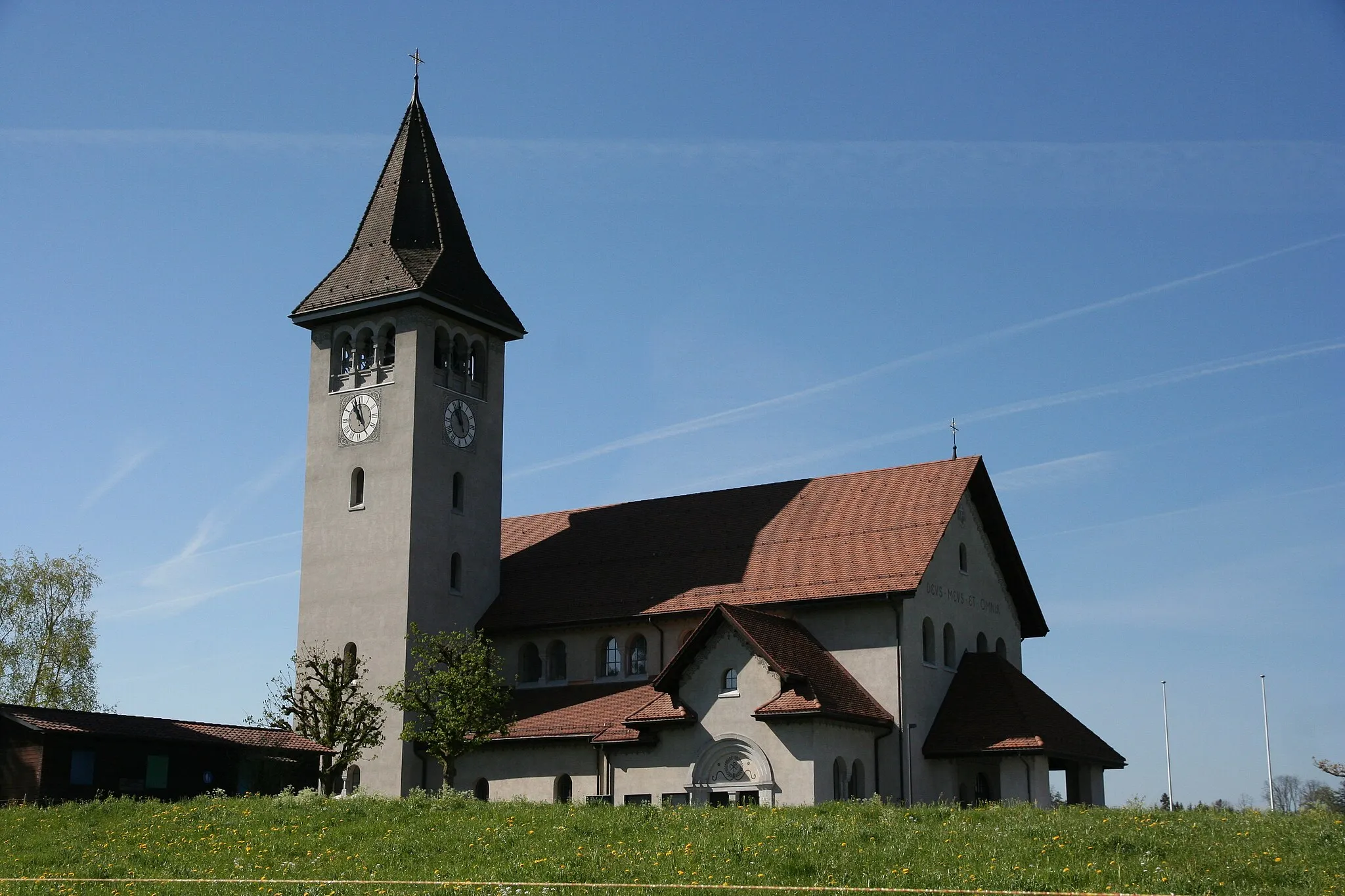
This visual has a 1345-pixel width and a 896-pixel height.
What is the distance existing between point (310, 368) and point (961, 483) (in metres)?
22.8

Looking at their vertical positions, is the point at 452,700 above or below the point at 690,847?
above

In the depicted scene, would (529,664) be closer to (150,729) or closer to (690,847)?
(150,729)

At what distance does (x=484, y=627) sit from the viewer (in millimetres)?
51000

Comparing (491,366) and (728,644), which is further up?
(491,366)

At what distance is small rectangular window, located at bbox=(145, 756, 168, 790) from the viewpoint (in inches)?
1687

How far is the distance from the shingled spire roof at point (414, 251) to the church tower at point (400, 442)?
6 cm

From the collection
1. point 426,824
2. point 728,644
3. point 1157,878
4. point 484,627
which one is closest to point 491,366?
point 484,627

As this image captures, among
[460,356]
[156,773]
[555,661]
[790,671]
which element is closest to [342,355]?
[460,356]

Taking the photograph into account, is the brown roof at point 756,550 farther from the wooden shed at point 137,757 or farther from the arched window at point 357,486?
the wooden shed at point 137,757

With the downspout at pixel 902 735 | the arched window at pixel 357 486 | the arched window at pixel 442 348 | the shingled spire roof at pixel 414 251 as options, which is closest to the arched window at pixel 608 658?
the arched window at pixel 357 486

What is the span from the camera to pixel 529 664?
5084 centimetres

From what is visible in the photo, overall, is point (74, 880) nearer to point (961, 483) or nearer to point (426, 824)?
point (426, 824)

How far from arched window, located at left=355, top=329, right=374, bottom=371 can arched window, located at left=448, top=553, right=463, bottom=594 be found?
23.8 ft

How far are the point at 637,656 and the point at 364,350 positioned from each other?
566 inches
